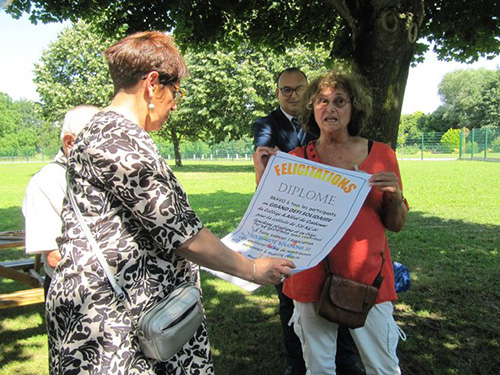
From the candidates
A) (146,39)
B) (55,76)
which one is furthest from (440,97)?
(146,39)

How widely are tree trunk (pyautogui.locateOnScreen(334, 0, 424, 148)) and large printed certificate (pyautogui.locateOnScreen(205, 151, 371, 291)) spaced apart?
1365 mm

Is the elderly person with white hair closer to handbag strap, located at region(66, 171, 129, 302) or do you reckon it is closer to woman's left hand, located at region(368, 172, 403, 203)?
handbag strap, located at region(66, 171, 129, 302)

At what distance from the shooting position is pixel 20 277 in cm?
446

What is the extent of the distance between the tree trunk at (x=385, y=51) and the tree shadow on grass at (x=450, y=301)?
1892mm

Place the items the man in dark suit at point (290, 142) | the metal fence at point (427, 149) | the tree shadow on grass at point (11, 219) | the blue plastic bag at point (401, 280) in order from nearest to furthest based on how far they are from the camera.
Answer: the blue plastic bag at point (401, 280) → the man in dark suit at point (290, 142) → the tree shadow on grass at point (11, 219) → the metal fence at point (427, 149)

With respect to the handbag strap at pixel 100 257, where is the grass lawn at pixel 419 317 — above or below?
below

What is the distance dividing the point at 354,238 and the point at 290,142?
135cm

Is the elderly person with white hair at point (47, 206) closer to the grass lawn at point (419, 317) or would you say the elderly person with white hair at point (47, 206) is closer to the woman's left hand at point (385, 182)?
the grass lawn at point (419, 317)

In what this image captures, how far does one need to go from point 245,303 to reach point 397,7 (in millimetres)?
3511

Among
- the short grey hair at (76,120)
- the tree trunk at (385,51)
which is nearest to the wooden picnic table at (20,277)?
the short grey hair at (76,120)

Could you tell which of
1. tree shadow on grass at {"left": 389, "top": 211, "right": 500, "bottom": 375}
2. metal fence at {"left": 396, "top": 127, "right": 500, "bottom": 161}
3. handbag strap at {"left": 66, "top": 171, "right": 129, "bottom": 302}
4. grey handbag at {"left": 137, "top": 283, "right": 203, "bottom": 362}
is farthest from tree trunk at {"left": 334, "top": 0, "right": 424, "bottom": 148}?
metal fence at {"left": 396, "top": 127, "right": 500, "bottom": 161}

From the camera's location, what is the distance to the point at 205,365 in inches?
70.6

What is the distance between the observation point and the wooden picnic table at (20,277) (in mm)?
4215

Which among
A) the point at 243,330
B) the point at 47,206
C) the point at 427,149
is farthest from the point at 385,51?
the point at 427,149
